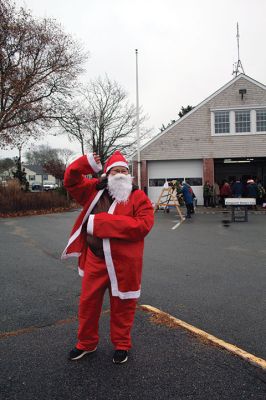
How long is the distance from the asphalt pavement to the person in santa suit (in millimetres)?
250

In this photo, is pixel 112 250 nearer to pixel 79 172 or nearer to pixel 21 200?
pixel 79 172

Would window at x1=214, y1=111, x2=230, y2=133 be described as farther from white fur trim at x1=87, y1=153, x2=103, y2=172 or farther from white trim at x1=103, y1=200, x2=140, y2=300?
white trim at x1=103, y1=200, x2=140, y2=300

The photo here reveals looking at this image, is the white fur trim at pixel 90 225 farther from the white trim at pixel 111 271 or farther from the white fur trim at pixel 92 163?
the white fur trim at pixel 92 163

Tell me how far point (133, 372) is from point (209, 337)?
977 millimetres

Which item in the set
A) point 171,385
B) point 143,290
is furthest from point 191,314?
point 171,385

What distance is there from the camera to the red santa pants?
10.1ft

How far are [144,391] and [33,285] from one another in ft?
11.1

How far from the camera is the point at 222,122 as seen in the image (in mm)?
23234

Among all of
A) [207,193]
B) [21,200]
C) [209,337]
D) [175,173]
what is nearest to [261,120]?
[207,193]

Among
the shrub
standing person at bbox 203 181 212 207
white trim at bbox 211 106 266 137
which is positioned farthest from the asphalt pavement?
white trim at bbox 211 106 266 137

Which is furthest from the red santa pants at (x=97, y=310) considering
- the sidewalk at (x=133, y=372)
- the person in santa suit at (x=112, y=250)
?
the sidewalk at (x=133, y=372)

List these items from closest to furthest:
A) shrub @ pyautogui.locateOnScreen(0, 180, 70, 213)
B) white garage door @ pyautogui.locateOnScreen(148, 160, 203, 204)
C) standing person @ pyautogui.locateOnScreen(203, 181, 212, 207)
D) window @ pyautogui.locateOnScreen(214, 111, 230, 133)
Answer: shrub @ pyautogui.locateOnScreen(0, 180, 70, 213) → standing person @ pyautogui.locateOnScreen(203, 181, 212, 207) → window @ pyautogui.locateOnScreen(214, 111, 230, 133) → white garage door @ pyautogui.locateOnScreen(148, 160, 203, 204)

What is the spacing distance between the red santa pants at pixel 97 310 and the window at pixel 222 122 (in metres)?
21.7

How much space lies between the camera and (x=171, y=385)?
8.87 ft
